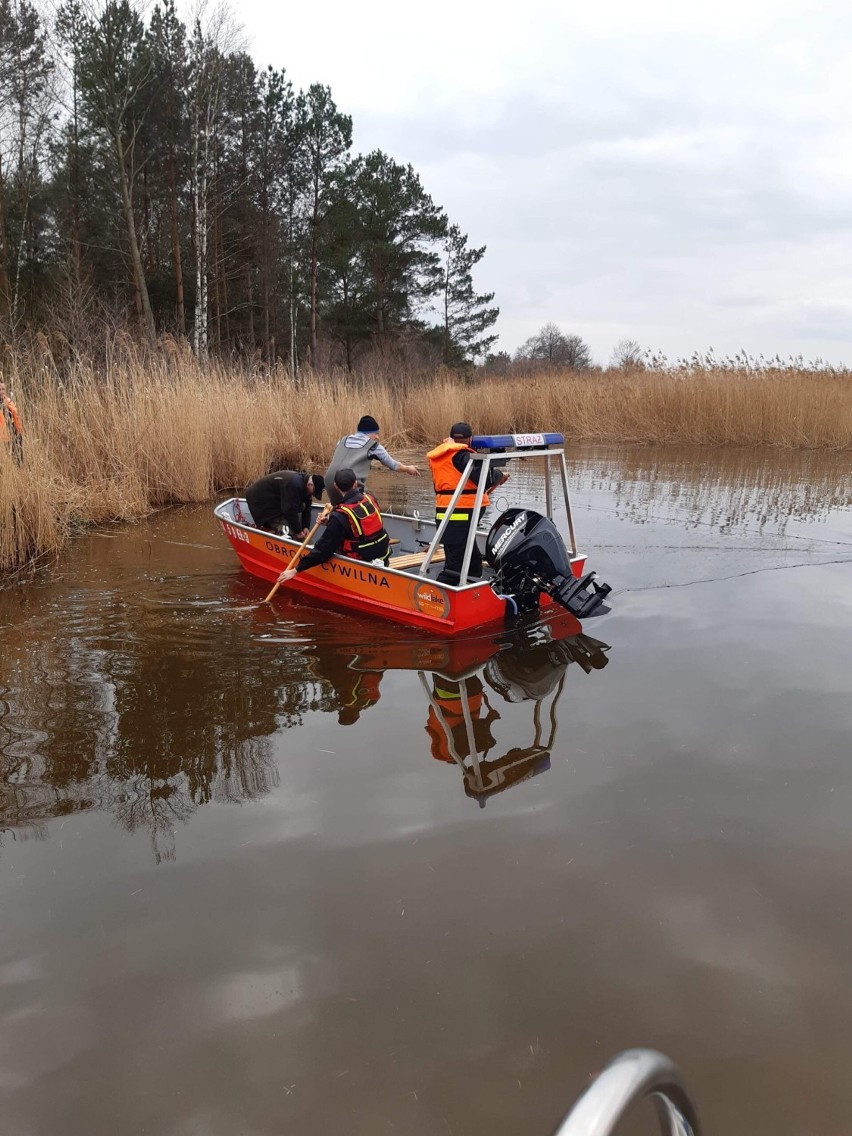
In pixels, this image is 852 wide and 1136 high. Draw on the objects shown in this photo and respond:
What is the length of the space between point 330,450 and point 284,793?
31.7 ft

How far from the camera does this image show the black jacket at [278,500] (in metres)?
7.17

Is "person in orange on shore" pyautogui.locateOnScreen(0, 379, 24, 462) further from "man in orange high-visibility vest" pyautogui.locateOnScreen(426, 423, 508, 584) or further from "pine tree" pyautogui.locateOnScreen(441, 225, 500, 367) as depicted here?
"pine tree" pyautogui.locateOnScreen(441, 225, 500, 367)

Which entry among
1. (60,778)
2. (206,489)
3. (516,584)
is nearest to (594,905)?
(60,778)

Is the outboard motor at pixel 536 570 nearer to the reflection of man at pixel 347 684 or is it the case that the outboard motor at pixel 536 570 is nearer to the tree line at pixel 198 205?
the reflection of man at pixel 347 684

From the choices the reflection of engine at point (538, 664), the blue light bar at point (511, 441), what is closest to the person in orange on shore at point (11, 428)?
the blue light bar at point (511, 441)

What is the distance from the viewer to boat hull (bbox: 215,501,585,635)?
543 cm

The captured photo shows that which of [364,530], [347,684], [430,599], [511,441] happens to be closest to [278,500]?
[364,530]

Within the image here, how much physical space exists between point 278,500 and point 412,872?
4908 mm

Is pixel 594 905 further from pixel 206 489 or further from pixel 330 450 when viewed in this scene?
pixel 330 450

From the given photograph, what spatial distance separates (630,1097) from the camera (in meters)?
0.82

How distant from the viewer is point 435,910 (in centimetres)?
277

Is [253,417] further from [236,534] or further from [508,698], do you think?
[508,698]

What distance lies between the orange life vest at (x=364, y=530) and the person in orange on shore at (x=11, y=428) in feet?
11.0

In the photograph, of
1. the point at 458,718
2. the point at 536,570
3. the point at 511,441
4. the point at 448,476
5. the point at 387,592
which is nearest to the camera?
the point at 458,718
